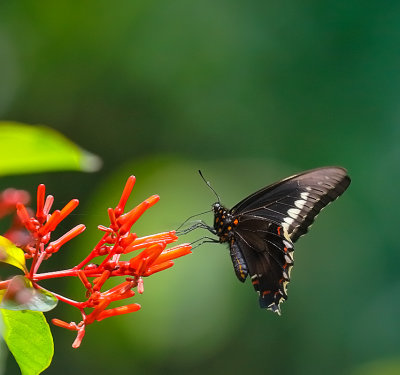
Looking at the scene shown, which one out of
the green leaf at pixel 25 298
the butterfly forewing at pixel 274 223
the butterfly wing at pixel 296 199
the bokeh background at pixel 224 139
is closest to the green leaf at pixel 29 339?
the green leaf at pixel 25 298

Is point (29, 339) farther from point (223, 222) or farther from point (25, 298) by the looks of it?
point (223, 222)

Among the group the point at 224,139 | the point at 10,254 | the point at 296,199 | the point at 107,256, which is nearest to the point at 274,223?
the point at 296,199

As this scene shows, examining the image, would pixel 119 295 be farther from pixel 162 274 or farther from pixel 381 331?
pixel 381 331

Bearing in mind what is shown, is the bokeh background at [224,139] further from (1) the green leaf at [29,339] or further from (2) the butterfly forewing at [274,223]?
(1) the green leaf at [29,339]

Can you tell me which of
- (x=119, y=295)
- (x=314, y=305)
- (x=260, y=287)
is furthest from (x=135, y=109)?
(x=119, y=295)

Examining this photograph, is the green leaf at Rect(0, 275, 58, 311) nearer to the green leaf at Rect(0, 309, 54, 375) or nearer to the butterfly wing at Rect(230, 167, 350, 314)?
the green leaf at Rect(0, 309, 54, 375)

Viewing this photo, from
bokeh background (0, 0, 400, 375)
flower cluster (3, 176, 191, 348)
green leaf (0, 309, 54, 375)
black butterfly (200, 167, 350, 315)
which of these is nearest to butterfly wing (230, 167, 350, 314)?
black butterfly (200, 167, 350, 315)
